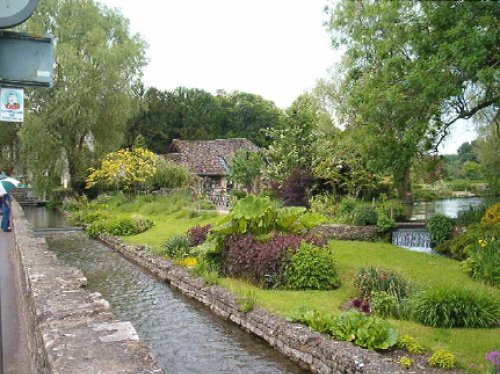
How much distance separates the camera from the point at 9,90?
3.29 m

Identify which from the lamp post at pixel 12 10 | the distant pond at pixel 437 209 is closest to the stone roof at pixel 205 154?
the distant pond at pixel 437 209

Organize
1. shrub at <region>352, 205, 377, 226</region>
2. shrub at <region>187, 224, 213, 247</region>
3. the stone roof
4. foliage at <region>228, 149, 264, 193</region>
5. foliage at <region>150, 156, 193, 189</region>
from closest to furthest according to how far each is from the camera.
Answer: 1. shrub at <region>187, 224, 213, 247</region>
2. shrub at <region>352, 205, 377, 226</region>
3. foliage at <region>228, 149, 264, 193</region>
4. foliage at <region>150, 156, 193, 189</region>
5. the stone roof

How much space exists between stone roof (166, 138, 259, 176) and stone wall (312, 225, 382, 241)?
90.4 ft

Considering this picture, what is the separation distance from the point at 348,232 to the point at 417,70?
873 cm

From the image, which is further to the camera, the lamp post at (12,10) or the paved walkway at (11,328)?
the paved walkway at (11,328)

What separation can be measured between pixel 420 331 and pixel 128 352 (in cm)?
592

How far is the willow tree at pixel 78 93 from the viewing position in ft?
108

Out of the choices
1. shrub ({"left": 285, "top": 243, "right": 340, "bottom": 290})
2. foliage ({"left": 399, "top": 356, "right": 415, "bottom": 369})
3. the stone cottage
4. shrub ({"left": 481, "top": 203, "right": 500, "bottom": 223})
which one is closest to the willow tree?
the stone cottage

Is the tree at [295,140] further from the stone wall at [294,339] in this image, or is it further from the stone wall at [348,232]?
the stone wall at [294,339]

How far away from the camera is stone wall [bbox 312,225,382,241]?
772 inches

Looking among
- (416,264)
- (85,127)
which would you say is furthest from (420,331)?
(85,127)

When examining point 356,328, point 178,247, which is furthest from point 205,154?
point 356,328

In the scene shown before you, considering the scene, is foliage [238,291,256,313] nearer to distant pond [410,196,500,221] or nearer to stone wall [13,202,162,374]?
stone wall [13,202,162,374]

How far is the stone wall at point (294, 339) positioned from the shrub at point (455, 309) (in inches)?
81.0
